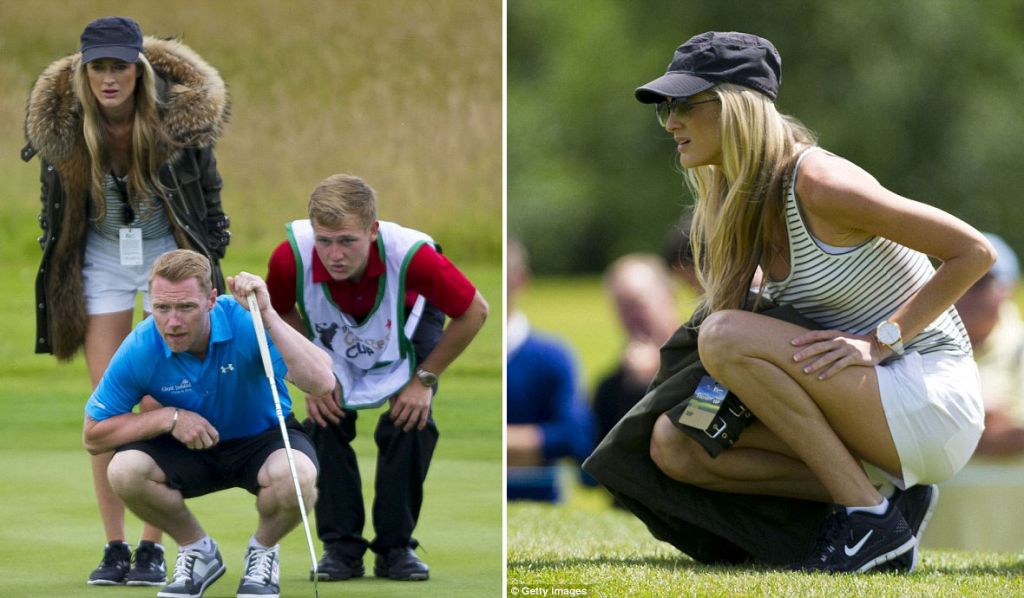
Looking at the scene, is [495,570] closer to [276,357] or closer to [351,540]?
[351,540]

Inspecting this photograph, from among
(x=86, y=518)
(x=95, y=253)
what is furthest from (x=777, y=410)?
(x=86, y=518)

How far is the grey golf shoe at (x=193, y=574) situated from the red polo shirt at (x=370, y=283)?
713 millimetres

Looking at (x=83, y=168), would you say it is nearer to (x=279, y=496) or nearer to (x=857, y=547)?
(x=279, y=496)

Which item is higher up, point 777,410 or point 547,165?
point 777,410

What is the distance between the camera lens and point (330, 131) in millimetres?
5270

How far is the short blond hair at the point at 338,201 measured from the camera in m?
3.97

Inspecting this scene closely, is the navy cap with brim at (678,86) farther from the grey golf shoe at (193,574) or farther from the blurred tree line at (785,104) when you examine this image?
→ the blurred tree line at (785,104)

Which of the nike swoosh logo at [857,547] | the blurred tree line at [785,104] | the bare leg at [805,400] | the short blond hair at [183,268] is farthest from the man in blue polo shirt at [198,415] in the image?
the blurred tree line at [785,104]

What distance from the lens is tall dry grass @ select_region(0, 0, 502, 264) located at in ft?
14.6

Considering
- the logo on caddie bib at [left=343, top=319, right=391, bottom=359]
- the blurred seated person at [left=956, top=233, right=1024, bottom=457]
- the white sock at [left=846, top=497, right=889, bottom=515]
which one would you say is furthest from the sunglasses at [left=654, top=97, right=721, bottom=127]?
the blurred seated person at [left=956, top=233, right=1024, bottom=457]

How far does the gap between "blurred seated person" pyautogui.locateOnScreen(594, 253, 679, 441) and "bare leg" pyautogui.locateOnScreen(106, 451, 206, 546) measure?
2984mm

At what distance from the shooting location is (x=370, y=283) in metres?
4.14

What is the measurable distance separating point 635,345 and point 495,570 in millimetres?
3012

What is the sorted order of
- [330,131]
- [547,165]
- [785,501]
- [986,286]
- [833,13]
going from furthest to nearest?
1. [547,165]
2. [833,13]
3. [986,286]
4. [330,131]
5. [785,501]
